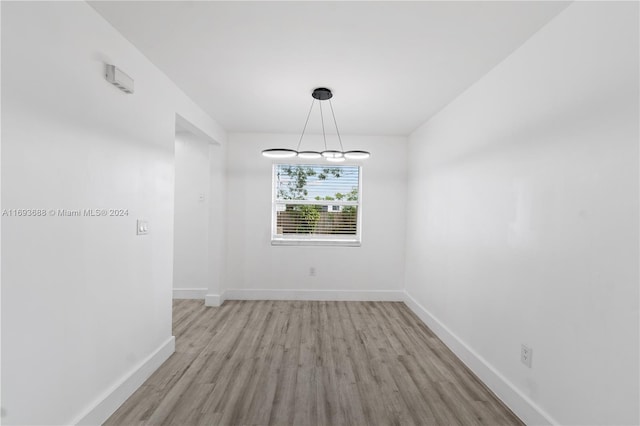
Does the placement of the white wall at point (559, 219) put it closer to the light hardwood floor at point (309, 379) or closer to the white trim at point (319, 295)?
the light hardwood floor at point (309, 379)

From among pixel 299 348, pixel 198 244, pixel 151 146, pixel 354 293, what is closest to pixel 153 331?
pixel 299 348

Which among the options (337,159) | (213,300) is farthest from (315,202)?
(213,300)

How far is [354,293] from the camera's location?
471 cm

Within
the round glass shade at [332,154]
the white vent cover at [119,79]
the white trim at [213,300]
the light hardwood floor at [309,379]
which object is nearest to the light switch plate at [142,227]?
the white vent cover at [119,79]

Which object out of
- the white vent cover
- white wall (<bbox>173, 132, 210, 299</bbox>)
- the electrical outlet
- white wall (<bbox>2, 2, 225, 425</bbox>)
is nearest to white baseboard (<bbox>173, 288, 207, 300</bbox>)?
white wall (<bbox>173, 132, 210, 299</bbox>)

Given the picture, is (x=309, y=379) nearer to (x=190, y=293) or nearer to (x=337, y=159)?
(x=337, y=159)

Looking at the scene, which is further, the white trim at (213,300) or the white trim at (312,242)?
the white trim at (312,242)

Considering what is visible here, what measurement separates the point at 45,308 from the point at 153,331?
114 centimetres

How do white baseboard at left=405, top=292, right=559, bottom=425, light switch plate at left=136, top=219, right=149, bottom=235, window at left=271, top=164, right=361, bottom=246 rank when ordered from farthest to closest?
window at left=271, top=164, right=361, bottom=246, light switch plate at left=136, top=219, right=149, bottom=235, white baseboard at left=405, top=292, right=559, bottom=425

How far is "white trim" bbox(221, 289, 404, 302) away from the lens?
4648 millimetres

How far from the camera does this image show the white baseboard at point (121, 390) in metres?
1.81

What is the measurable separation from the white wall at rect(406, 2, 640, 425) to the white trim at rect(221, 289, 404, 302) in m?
1.85

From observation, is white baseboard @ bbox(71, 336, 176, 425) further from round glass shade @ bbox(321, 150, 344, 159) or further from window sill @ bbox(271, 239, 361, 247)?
round glass shade @ bbox(321, 150, 344, 159)

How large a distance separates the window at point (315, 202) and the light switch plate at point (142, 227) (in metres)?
2.45
